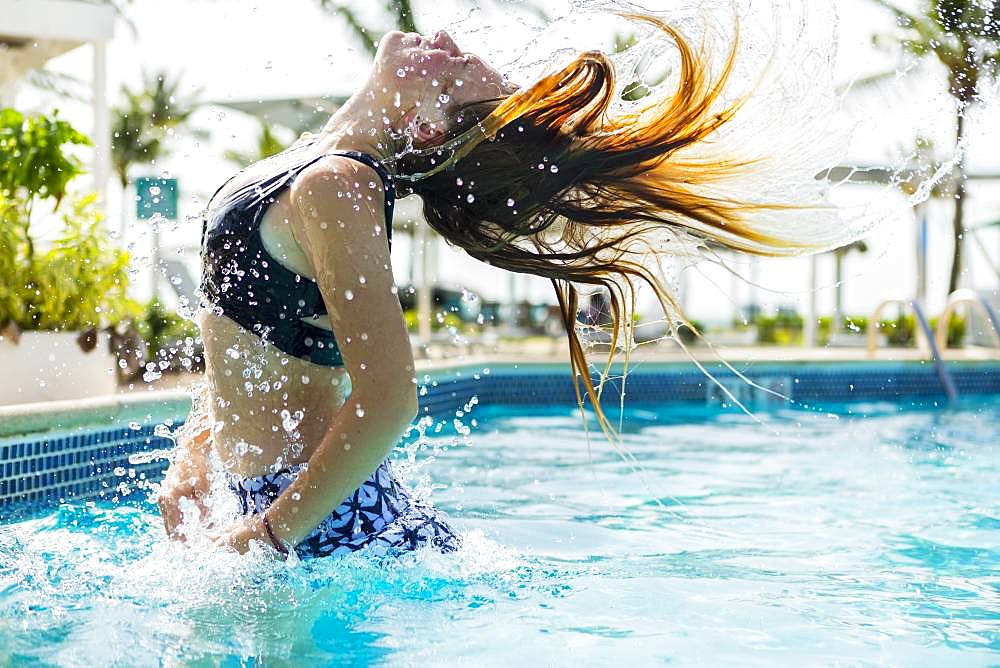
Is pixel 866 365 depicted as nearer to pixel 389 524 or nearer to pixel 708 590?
pixel 708 590

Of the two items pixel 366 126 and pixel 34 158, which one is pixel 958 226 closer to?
pixel 34 158

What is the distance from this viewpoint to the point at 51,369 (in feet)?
21.8

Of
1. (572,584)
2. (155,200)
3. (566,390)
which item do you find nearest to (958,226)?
(566,390)

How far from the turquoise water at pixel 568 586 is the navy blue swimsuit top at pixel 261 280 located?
1.52 feet

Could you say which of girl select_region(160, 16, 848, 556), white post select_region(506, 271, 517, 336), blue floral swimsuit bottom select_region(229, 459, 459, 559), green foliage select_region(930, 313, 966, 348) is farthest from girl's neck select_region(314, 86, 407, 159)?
green foliage select_region(930, 313, 966, 348)

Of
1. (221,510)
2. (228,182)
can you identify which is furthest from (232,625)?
(228,182)

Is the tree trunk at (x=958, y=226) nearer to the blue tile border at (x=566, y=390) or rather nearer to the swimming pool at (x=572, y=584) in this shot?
the blue tile border at (x=566, y=390)

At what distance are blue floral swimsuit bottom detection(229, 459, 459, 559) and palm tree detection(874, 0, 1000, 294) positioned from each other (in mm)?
18767

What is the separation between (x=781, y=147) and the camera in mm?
2631

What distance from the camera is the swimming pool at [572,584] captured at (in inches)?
90.0

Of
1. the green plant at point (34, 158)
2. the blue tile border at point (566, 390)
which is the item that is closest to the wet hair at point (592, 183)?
the blue tile border at point (566, 390)

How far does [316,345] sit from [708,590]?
4.65ft

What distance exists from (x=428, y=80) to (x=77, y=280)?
5.30m

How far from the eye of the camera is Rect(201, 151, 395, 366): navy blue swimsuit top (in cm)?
203
